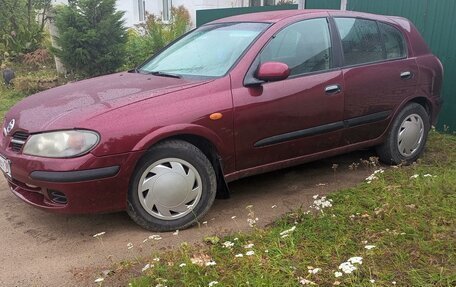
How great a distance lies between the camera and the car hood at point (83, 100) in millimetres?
3432

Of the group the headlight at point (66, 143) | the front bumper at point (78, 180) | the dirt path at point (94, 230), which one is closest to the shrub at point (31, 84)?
the dirt path at point (94, 230)

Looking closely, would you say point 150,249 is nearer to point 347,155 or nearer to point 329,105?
point 329,105

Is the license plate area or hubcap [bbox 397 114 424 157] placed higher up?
the license plate area

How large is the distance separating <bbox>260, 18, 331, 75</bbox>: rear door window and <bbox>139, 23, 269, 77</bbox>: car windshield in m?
0.19

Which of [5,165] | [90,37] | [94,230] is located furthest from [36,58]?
[94,230]

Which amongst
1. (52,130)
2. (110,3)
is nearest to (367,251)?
(52,130)

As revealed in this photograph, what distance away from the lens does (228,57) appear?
4121 millimetres

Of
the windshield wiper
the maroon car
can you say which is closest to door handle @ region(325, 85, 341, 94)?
the maroon car

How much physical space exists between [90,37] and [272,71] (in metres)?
5.69

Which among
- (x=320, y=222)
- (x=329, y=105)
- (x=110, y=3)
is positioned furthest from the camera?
(x=110, y=3)

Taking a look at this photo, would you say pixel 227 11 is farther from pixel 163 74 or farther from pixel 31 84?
pixel 163 74

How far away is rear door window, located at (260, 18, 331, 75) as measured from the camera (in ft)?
13.8

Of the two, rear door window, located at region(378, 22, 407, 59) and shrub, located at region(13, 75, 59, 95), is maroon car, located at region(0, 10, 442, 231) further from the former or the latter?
shrub, located at region(13, 75, 59, 95)

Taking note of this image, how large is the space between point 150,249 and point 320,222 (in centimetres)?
123
